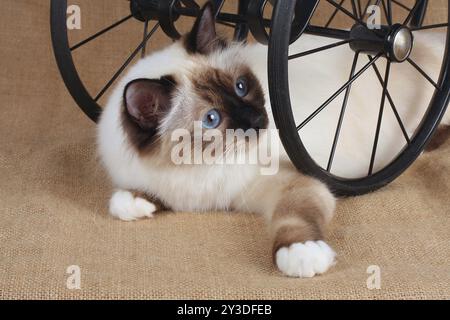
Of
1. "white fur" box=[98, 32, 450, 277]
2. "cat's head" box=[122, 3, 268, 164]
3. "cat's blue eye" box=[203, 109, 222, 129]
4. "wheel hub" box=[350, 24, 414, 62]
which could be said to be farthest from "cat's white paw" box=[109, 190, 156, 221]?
"wheel hub" box=[350, 24, 414, 62]

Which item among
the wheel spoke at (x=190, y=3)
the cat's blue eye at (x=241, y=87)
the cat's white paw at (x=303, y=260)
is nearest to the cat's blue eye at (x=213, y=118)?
the cat's blue eye at (x=241, y=87)

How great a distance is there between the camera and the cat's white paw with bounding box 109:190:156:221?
5.45 ft

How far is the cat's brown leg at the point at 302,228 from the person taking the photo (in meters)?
1.36

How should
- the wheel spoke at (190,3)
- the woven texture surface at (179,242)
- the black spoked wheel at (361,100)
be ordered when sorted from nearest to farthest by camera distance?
the woven texture surface at (179,242) < the black spoked wheel at (361,100) < the wheel spoke at (190,3)

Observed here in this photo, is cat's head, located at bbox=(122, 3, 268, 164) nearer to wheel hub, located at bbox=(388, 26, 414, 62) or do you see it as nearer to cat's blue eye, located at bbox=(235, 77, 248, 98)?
cat's blue eye, located at bbox=(235, 77, 248, 98)

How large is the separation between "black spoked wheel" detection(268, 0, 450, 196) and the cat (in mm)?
14

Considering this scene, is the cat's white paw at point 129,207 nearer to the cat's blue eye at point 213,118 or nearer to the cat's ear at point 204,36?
the cat's blue eye at point 213,118

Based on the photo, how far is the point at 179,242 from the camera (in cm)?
154

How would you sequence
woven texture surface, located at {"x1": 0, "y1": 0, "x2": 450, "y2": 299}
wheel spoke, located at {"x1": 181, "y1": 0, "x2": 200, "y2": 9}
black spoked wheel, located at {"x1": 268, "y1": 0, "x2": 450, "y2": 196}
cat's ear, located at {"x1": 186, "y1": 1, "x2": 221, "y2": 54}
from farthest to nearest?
wheel spoke, located at {"x1": 181, "y1": 0, "x2": 200, "y2": 9} → cat's ear, located at {"x1": 186, "y1": 1, "x2": 221, "y2": 54} → black spoked wheel, located at {"x1": 268, "y1": 0, "x2": 450, "y2": 196} → woven texture surface, located at {"x1": 0, "y1": 0, "x2": 450, "y2": 299}

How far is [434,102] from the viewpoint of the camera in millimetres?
1769

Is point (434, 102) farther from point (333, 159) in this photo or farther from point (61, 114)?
point (61, 114)

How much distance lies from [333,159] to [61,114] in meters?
1.25

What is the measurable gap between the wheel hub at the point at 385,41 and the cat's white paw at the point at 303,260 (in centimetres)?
49

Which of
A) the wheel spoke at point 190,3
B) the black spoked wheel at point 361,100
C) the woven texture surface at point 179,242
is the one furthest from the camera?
the wheel spoke at point 190,3
